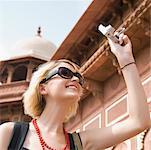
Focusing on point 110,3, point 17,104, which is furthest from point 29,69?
point 110,3

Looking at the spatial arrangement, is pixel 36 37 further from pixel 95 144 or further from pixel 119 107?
pixel 95 144

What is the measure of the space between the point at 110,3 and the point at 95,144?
7622 mm

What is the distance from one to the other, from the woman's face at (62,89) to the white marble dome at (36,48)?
14811mm

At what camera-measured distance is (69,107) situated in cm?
213

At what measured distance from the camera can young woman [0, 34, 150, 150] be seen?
2076 millimetres

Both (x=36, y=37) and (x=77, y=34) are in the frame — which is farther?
(x=36, y=37)

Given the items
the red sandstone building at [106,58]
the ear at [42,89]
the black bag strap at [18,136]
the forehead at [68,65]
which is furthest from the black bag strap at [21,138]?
the red sandstone building at [106,58]

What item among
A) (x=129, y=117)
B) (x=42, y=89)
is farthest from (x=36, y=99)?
(x=129, y=117)

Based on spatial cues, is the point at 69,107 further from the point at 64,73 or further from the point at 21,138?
the point at 21,138

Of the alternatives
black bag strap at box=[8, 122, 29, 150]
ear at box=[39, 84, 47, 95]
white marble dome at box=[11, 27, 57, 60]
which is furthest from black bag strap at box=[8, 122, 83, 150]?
white marble dome at box=[11, 27, 57, 60]

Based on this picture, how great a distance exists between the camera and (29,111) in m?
2.17

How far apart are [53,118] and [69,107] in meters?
0.09

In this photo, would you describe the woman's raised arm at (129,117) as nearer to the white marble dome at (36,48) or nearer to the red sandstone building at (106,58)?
the red sandstone building at (106,58)

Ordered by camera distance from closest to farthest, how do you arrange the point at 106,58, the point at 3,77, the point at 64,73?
the point at 64,73, the point at 106,58, the point at 3,77
